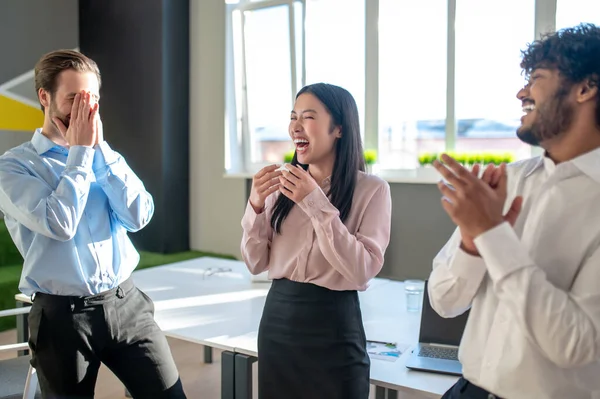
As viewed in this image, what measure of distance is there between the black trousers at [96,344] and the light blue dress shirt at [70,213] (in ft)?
0.18

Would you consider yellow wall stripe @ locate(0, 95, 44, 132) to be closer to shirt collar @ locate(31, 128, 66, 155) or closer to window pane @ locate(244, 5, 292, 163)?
window pane @ locate(244, 5, 292, 163)

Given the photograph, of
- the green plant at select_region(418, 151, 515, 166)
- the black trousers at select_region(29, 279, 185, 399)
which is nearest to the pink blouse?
the black trousers at select_region(29, 279, 185, 399)

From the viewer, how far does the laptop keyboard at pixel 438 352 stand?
1669 mm

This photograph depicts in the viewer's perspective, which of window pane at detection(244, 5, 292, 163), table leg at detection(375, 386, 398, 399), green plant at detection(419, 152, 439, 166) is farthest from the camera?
window pane at detection(244, 5, 292, 163)

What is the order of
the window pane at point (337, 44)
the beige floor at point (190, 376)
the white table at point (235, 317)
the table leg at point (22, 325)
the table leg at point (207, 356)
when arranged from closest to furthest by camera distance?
the white table at point (235, 317), the table leg at point (22, 325), the beige floor at point (190, 376), the table leg at point (207, 356), the window pane at point (337, 44)

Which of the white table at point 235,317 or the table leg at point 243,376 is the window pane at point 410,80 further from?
the table leg at point 243,376

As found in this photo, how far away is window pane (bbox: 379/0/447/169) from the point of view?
4.46 m

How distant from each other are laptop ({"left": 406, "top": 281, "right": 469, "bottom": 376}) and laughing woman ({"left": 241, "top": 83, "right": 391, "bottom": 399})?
0.67ft

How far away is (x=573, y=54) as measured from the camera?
3.43 ft

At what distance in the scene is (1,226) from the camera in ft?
15.7

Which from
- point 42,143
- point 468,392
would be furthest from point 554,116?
point 42,143

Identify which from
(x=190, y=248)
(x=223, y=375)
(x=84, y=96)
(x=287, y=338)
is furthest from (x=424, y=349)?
(x=190, y=248)

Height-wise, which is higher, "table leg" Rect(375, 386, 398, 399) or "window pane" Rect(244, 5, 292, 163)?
"window pane" Rect(244, 5, 292, 163)

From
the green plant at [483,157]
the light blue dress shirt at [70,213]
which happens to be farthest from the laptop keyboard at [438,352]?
the green plant at [483,157]
